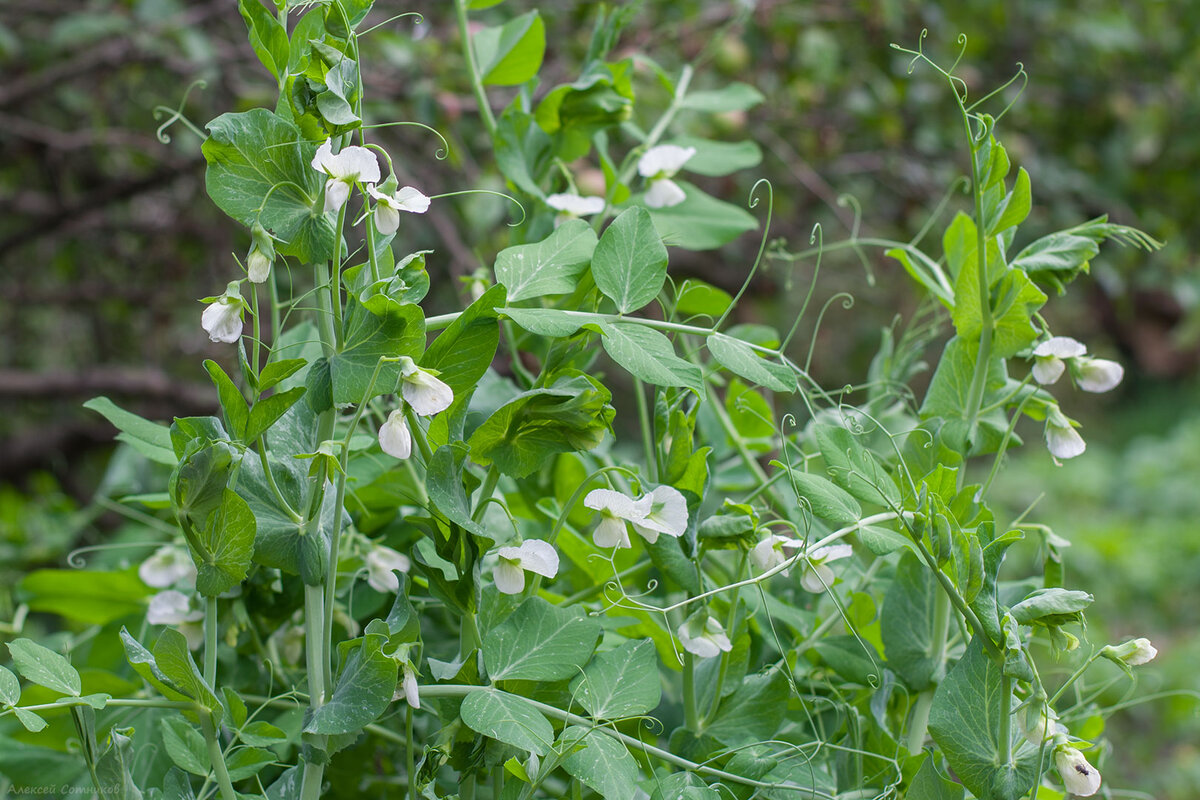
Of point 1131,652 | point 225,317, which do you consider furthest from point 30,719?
point 1131,652

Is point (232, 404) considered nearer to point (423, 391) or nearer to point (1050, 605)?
point (423, 391)

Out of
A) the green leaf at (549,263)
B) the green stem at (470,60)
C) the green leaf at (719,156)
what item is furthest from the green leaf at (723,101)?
the green leaf at (549,263)

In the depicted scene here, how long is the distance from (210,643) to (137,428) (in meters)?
0.10

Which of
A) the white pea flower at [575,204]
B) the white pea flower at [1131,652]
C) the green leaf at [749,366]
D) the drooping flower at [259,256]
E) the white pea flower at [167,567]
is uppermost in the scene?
the drooping flower at [259,256]

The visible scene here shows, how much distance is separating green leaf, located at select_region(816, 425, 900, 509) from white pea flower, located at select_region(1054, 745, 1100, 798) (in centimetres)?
9

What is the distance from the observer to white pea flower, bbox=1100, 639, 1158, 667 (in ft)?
1.01

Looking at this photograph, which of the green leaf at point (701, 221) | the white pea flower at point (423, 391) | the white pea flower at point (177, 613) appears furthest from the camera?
the green leaf at point (701, 221)

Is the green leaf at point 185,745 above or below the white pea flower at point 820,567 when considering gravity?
below

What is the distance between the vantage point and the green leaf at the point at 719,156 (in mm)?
516

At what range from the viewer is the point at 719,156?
0.53 metres

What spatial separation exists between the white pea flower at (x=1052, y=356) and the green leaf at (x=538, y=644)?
180 millimetres

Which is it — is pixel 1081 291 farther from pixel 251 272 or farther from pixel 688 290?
pixel 251 272

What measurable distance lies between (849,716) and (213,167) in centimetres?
28

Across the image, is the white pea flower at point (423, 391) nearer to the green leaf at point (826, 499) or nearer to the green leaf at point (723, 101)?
the green leaf at point (826, 499)
